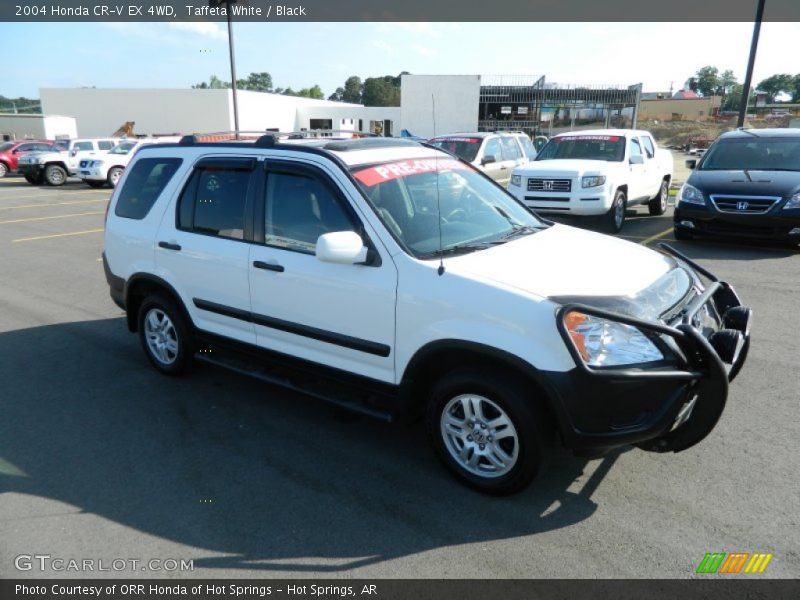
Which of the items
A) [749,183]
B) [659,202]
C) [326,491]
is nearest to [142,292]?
[326,491]

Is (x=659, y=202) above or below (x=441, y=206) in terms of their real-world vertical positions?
below

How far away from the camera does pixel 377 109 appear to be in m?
55.4

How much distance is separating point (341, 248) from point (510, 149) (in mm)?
11963

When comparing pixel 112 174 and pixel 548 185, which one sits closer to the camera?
pixel 548 185

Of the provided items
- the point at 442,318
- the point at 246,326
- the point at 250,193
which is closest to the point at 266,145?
the point at 250,193

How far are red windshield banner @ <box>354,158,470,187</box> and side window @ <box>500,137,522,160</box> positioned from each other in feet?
32.7

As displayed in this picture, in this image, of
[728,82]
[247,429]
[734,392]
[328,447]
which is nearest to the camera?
[328,447]

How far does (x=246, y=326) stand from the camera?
164 inches

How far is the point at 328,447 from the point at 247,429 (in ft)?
2.14

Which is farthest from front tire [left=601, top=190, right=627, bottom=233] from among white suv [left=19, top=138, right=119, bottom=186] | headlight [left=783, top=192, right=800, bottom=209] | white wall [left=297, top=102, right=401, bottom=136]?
white wall [left=297, top=102, right=401, bottom=136]

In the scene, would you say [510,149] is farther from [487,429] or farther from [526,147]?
[487,429]

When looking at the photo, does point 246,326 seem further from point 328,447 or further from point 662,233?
point 662,233

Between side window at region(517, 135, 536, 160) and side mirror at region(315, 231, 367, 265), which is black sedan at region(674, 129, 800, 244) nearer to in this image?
side window at region(517, 135, 536, 160)

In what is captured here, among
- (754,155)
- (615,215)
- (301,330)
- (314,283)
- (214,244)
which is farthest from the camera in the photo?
(615,215)
